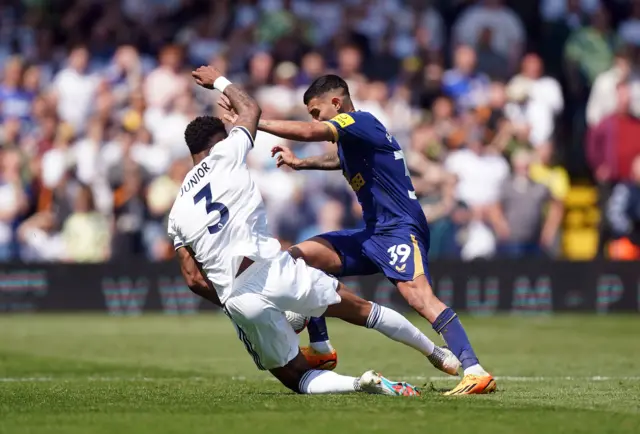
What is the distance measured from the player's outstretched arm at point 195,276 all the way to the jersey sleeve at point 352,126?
1419mm

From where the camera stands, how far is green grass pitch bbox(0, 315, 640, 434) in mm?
7434

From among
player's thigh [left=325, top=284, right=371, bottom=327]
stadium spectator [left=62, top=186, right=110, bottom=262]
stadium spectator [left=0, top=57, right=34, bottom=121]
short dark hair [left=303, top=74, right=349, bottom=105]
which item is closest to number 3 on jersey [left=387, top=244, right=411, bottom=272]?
player's thigh [left=325, top=284, right=371, bottom=327]

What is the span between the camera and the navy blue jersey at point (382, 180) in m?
9.98

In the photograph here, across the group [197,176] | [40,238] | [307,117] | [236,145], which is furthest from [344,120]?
[40,238]

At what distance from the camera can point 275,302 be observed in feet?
29.4

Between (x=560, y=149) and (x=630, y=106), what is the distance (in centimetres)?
164

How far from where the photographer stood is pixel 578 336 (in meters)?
16.0

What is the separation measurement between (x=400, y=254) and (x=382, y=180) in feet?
2.08

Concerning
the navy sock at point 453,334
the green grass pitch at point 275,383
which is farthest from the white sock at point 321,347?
the navy sock at point 453,334

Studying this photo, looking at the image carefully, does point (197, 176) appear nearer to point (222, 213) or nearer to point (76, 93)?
point (222, 213)

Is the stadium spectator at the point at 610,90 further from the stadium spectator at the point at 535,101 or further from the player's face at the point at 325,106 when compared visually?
the player's face at the point at 325,106

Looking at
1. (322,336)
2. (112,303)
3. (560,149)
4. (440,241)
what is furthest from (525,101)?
(322,336)

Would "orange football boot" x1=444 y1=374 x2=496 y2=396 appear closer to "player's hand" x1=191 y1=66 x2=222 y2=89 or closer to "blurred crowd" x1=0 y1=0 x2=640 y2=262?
"player's hand" x1=191 y1=66 x2=222 y2=89

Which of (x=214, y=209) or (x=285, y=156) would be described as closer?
(x=214, y=209)
